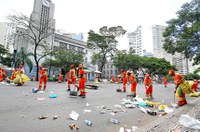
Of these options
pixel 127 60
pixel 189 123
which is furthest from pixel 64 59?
pixel 189 123

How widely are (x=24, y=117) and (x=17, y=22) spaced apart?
69.2 feet

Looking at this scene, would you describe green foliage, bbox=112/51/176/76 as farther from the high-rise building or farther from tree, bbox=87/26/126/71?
the high-rise building

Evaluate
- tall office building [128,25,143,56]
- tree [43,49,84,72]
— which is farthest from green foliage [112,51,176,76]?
tall office building [128,25,143,56]

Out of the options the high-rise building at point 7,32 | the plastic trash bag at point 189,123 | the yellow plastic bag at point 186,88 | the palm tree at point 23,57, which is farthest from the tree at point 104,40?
the plastic trash bag at point 189,123

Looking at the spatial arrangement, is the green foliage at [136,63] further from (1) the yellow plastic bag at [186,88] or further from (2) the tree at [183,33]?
(1) the yellow plastic bag at [186,88]

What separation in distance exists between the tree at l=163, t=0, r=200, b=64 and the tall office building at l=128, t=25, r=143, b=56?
96.4 metres

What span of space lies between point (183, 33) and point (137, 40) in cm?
10765

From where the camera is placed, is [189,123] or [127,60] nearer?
[189,123]

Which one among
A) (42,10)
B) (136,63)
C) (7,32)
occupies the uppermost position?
(42,10)

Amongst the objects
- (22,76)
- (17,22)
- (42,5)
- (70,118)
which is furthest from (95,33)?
(70,118)

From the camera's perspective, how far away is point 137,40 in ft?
385

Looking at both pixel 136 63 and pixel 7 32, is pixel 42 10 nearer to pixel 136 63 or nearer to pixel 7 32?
pixel 7 32

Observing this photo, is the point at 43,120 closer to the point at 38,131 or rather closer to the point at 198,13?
the point at 38,131

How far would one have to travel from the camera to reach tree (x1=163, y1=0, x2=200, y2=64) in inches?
600
